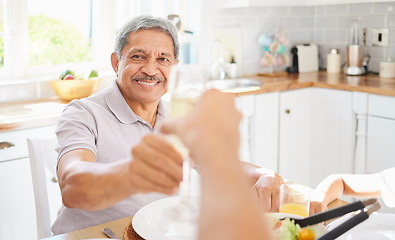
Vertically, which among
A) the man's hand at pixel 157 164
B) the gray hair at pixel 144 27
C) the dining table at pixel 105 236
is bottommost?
the dining table at pixel 105 236

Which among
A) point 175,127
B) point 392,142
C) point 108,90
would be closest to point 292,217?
point 175,127

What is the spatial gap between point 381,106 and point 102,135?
176 centimetres

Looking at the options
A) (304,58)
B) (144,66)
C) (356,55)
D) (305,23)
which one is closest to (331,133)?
(356,55)

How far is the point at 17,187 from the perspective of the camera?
7.45 ft

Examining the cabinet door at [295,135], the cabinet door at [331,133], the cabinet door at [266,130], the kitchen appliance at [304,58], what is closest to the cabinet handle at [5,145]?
the cabinet door at [266,130]

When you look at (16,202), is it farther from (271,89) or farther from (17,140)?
(271,89)

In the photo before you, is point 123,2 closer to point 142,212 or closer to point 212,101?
point 142,212

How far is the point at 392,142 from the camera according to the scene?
275 centimetres

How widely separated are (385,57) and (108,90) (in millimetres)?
2331

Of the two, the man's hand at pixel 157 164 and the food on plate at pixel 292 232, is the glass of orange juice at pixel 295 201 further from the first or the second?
the man's hand at pixel 157 164

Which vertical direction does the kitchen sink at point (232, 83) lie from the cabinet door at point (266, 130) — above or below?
above

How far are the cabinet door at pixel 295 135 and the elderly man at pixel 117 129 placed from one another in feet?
4.62

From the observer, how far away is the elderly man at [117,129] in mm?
1103

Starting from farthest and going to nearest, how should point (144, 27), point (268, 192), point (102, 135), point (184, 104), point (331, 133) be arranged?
point (331, 133) → point (144, 27) → point (102, 135) → point (268, 192) → point (184, 104)
